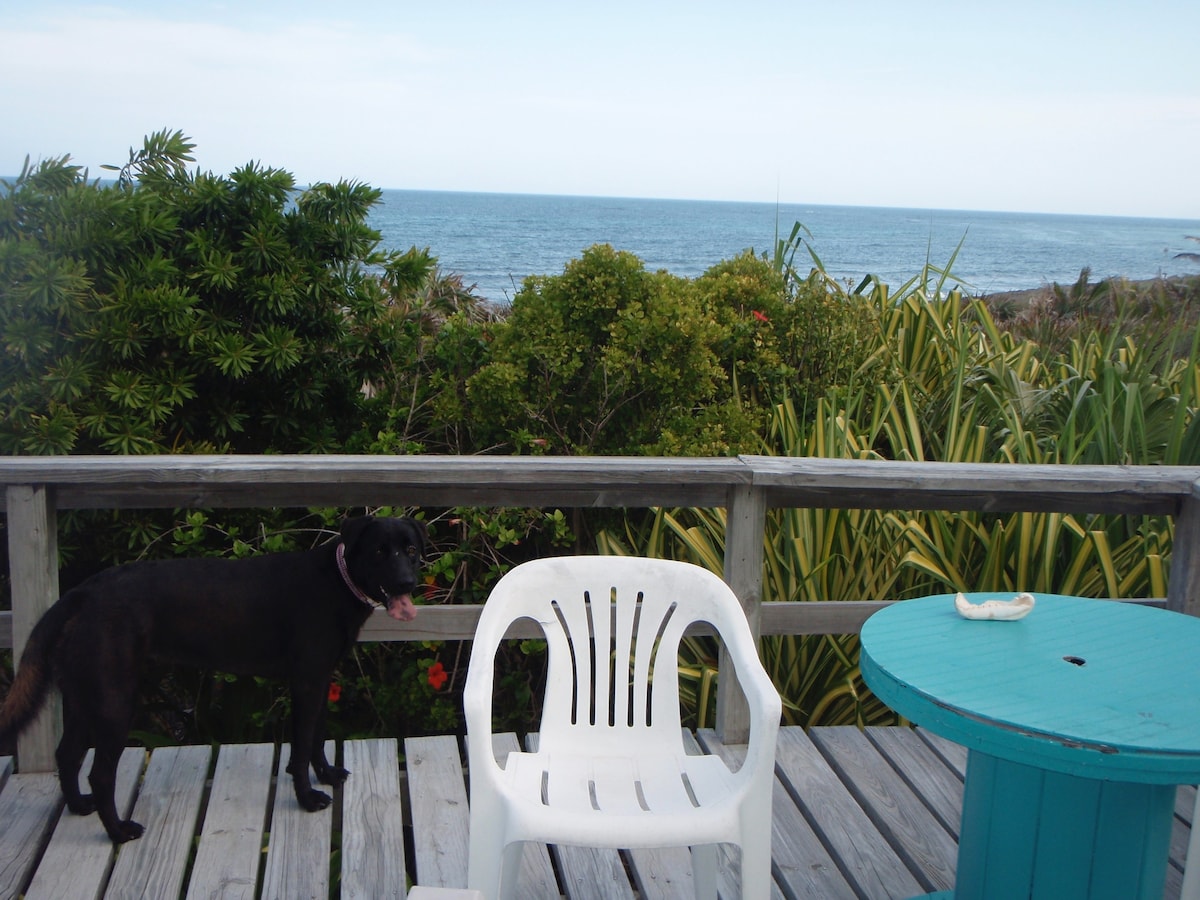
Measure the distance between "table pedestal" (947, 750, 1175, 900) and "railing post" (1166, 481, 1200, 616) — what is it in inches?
48.2

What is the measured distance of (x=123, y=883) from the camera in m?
2.21

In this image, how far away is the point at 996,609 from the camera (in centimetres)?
212

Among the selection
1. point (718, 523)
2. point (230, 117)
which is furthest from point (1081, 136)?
point (718, 523)

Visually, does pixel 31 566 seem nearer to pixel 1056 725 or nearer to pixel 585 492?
pixel 585 492

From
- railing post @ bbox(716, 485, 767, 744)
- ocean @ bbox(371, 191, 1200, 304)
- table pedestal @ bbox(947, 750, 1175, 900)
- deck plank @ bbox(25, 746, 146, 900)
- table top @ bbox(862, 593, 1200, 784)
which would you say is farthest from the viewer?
ocean @ bbox(371, 191, 1200, 304)

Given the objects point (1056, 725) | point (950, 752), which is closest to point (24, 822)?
point (1056, 725)

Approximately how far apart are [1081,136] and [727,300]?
828 inches

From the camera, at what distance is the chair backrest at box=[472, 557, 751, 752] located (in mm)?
2211

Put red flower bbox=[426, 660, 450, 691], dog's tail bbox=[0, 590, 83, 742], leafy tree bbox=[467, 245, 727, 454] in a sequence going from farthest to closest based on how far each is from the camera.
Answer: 1. leafy tree bbox=[467, 245, 727, 454]
2. red flower bbox=[426, 660, 450, 691]
3. dog's tail bbox=[0, 590, 83, 742]

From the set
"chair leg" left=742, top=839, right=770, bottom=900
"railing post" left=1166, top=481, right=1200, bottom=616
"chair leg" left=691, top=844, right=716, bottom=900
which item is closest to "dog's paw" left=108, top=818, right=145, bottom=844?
"chair leg" left=691, top=844, right=716, bottom=900

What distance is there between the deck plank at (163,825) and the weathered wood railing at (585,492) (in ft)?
1.08

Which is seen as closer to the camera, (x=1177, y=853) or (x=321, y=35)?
(x=1177, y=853)

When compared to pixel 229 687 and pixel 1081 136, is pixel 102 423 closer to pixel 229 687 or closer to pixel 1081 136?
pixel 229 687

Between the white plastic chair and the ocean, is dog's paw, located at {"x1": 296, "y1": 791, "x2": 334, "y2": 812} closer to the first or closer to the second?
the white plastic chair
